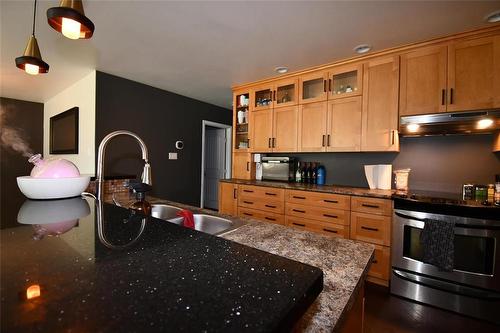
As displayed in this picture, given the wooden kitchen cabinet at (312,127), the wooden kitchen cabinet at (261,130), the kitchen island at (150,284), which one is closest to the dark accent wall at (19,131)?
the wooden kitchen cabinet at (261,130)

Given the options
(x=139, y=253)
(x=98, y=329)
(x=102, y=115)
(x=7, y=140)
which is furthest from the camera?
(x=7, y=140)

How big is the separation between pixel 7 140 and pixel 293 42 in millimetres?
5387

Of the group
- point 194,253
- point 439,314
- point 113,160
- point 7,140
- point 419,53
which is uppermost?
point 419,53

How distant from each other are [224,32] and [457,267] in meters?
2.67

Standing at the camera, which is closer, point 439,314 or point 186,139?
point 439,314

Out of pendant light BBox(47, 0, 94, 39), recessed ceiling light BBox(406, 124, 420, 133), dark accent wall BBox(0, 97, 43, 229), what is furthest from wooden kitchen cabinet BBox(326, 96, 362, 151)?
dark accent wall BBox(0, 97, 43, 229)

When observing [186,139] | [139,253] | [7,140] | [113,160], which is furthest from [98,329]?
[7,140]

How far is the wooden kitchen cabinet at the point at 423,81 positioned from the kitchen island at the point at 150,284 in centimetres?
214

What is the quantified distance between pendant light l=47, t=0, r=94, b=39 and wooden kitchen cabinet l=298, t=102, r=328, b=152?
220 cm

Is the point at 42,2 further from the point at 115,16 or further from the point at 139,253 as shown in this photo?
the point at 139,253

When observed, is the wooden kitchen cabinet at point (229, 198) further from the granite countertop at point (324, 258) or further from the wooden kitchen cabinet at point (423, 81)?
the wooden kitchen cabinet at point (423, 81)

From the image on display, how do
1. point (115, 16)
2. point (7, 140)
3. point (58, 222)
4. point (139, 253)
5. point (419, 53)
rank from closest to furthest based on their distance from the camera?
1. point (139, 253)
2. point (58, 222)
3. point (115, 16)
4. point (419, 53)
5. point (7, 140)

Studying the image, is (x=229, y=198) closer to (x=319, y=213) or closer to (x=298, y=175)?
(x=298, y=175)

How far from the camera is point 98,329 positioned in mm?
223
